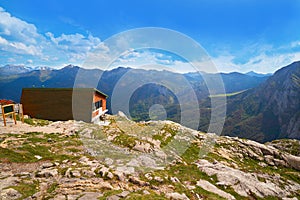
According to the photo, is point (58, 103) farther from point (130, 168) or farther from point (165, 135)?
point (130, 168)

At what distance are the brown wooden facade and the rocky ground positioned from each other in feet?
27.2

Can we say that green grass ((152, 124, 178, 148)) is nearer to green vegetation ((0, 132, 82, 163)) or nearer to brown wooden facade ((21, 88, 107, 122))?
green vegetation ((0, 132, 82, 163))

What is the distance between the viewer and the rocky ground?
11.6m

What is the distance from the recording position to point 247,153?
29.1 m

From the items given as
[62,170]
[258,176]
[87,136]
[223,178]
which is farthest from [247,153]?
[62,170]

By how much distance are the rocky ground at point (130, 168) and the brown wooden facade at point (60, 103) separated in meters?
8.29

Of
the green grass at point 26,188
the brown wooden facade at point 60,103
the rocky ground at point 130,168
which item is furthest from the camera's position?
the brown wooden facade at point 60,103

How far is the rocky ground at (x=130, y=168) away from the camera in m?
11.6

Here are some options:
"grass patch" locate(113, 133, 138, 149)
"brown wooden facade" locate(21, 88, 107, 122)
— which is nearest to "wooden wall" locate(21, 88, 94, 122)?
"brown wooden facade" locate(21, 88, 107, 122)

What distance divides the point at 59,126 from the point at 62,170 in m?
16.4

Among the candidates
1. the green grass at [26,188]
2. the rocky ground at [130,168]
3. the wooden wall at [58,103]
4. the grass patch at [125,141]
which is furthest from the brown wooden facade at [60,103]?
the green grass at [26,188]

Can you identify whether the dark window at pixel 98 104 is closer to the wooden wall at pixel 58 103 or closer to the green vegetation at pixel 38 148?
the wooden wall at pixel 58 103

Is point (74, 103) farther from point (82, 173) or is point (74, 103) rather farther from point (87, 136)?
point (82, 173)

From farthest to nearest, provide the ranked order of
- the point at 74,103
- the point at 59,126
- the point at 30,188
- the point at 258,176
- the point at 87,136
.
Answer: the point at 74,103 → the point at 59,126 → the point at 87,136 → the point at 258,176 → the point at 30,188
